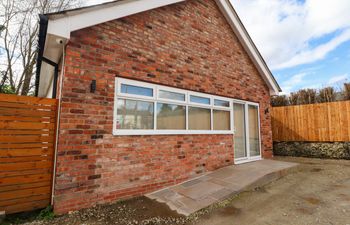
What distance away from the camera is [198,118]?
5770 mm

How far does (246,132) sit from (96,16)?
659 cm

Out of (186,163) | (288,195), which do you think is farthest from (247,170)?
(186,163)

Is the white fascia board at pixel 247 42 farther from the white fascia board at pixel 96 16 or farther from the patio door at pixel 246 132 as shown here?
the white fascia board at pixel 96 16

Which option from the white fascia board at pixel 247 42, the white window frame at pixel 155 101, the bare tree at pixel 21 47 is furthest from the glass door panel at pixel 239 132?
the bare tree at pixel 21 47

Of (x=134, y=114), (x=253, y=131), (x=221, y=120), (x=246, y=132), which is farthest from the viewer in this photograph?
(x=253, y=131)

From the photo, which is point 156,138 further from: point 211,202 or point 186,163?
point 211,202

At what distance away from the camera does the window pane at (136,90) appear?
4283mm

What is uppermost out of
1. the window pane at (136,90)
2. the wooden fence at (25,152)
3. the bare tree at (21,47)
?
the bare tree at (21,47)

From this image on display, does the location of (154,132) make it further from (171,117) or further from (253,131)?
(253,131)

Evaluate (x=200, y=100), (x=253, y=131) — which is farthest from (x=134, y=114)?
(x=253, y=131)

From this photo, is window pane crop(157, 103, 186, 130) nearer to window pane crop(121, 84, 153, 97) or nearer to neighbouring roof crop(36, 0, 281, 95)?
window pane crop(121, 84, 153, 97)

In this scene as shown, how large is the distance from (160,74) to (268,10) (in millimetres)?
6256

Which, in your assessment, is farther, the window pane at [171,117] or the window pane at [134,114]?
the window pane at [171,117]

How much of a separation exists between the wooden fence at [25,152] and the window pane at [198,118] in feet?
11.5
